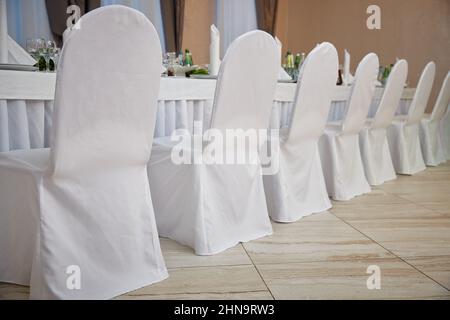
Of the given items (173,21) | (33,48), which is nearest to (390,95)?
(33,48)

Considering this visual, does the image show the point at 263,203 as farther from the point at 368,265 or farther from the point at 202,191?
the point at 368,265

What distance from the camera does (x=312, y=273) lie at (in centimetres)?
167

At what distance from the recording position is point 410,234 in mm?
2188

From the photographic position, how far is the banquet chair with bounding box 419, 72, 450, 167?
427 centimetres

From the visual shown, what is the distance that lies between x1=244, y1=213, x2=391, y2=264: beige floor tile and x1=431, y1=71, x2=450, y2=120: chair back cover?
235cm

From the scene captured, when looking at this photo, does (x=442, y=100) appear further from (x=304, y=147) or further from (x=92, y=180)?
(x=92, y=180)

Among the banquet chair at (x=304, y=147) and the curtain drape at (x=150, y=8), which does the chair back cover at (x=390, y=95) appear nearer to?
the banquet chair at (x=304, y=147)

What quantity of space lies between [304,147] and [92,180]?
139 centimetres

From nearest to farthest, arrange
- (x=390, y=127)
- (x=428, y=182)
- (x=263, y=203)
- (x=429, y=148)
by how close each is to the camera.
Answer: (x=263, y=203), (x=428, y=182), (x=390, y=127), (x=429, y=148)

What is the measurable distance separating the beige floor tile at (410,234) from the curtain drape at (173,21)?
13.1 feet

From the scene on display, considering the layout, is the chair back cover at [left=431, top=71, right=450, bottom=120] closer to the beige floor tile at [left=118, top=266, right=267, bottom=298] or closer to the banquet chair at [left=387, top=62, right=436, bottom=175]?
the banquet chair at [left=387, top=62, right=436, bottom=175]

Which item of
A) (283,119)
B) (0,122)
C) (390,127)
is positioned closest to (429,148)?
(390,127)

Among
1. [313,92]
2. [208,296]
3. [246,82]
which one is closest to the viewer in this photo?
[208,296]

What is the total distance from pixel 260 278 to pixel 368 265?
0.46m
